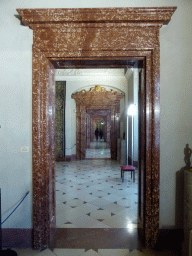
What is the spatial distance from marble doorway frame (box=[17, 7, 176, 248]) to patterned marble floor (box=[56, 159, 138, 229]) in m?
0.86

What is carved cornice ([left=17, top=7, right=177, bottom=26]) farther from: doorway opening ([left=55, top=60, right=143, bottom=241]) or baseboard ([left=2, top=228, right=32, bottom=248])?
baseboard ([left=2, top=228, right=32, bottom=248])

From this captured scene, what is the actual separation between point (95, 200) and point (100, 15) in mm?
3763

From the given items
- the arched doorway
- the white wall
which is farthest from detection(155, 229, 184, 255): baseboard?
the arched doorway

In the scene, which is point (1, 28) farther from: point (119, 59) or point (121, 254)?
point (121, 254)

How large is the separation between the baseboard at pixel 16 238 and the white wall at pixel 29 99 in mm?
78

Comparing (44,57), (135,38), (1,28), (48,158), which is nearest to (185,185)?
(48,158)

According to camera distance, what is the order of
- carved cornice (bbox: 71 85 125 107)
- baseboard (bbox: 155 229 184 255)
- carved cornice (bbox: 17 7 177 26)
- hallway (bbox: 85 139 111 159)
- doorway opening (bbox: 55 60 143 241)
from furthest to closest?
hallway (bbox: 85 139 111 159) < carved cornice (bbox: 71 85 125 107) < doorway opening (bbox: 55 60 143 241) < baseboard (bbox: 155 229 184 255) < carved cornice (bbox: 17 7 177 26)

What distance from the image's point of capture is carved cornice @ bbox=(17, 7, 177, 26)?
7.85 ft

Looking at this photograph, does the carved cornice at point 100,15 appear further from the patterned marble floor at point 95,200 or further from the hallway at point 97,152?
the hallway at point 97,152

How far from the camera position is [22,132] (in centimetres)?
263

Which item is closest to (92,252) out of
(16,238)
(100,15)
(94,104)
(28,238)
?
(28,238)

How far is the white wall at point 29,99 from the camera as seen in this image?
101 inches

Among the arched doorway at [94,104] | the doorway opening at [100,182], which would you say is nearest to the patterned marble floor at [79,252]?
Result: the doorway opening at [100,182]

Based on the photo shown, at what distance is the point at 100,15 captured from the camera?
242 centimetres
